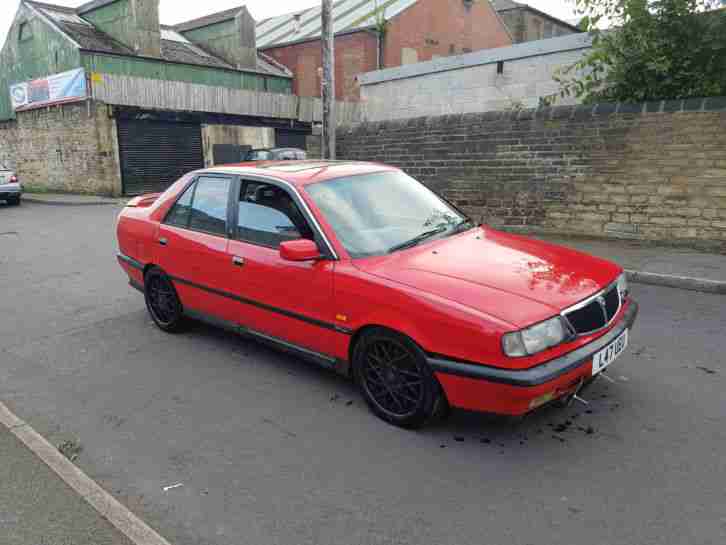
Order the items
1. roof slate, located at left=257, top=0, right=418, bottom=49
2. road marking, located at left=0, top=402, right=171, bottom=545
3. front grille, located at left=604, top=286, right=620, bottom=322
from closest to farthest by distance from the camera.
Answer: road marking, located at left=0, top=402, right=171, bottom=545 < front grille, located at left=604, top=286, right=620, bottom=322 < roof slate, located at left=257, top=0, right=418, bottom=49

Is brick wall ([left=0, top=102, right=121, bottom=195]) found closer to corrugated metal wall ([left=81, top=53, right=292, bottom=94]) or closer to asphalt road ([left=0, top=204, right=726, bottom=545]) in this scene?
corrugated metal wall ([left=81, top=53, right=292, bottom=94])

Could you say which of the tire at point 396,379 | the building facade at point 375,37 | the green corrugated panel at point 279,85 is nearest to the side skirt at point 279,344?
the tire at point 396,379

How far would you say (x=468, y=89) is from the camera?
15742 mm

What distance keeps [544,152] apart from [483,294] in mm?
7289

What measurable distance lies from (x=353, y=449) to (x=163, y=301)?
287 cm

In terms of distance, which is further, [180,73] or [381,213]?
[180,73]

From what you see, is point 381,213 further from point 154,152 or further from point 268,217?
point 154,152

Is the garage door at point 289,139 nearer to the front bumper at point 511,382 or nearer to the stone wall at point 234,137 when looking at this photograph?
the stone wall at point 234,137

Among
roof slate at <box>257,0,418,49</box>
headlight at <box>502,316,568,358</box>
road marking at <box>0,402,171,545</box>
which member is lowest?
road marking at <box>0,402,171,545</box>

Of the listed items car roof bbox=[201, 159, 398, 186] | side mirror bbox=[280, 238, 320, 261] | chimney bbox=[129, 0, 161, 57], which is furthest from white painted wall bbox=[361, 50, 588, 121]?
chimney bbox=[129, 0, 161, 57]

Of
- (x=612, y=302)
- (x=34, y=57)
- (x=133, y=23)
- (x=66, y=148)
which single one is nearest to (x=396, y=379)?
(x=612, y=302)

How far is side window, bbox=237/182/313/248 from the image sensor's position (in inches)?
159

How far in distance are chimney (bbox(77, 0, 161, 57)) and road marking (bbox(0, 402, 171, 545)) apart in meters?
24.4

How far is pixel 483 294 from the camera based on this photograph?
3.19 m
